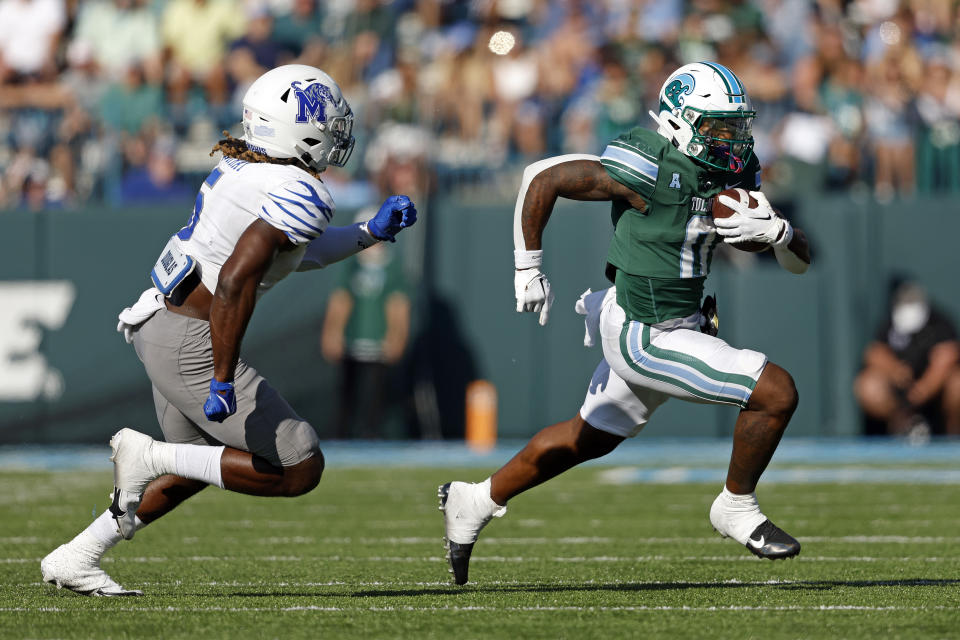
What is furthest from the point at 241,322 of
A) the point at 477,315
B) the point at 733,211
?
the point at 477,315

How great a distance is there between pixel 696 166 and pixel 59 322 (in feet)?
29.3

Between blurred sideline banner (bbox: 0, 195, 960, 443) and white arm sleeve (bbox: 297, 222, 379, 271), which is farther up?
white arm sleeve (bbox: 297, 222, 379, 271)

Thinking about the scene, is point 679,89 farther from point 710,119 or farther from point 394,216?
point 394,216

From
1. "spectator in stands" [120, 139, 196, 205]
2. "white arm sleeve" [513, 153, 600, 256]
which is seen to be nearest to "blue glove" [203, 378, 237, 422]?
"white arm sleeve" [513, 153, 600, 256]

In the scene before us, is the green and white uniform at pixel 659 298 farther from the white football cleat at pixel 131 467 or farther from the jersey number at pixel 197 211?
the white football cleat at pixel 131 467

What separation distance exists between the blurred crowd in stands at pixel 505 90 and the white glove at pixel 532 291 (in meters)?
7.87

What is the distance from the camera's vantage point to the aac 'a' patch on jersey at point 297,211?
4719 mm

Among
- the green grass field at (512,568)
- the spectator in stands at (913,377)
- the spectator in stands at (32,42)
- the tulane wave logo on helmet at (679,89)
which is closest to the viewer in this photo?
the green grass field at (512,568)

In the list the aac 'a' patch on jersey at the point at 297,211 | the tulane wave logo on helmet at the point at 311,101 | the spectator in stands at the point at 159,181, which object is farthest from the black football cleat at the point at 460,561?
the spectator in stands at the point at 159,181

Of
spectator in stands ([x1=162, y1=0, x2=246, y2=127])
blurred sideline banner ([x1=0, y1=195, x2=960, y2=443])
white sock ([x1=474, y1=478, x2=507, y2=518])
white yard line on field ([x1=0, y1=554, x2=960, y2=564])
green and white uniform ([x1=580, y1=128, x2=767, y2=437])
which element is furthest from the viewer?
→ spectator in stands ([x1=162, y1=0, x2=246, y2=127])

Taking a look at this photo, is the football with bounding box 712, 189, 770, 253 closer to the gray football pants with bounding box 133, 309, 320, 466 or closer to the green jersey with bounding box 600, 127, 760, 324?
the green jersey with bounding box 600, 127, 760, 324

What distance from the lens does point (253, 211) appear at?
4859mm

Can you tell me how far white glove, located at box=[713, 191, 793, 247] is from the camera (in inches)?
199

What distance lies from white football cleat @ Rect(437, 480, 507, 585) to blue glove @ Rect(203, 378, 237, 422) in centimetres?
102
